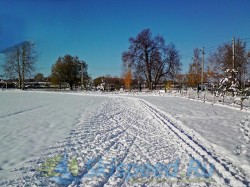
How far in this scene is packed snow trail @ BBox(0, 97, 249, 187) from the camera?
474 centimetres

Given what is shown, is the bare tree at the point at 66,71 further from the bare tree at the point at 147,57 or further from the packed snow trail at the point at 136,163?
the packed snow trail at the point at 136,163

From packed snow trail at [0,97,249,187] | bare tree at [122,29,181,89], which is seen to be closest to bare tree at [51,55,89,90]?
bare tree at [122,29,181,89]

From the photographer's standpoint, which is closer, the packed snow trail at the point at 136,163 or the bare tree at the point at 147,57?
the packed snow trail at the point at 136,163

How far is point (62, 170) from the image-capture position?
5.34 metres

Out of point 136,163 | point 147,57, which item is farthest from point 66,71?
point 136,163

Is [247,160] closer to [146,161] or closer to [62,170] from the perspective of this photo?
[146,161]

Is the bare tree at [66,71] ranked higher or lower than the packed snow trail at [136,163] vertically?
higher

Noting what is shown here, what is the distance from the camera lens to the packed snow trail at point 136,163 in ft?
15.6

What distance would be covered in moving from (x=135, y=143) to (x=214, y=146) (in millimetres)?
2038

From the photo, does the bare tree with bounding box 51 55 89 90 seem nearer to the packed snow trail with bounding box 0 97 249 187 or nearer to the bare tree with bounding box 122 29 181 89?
the bare tree with bounding box 122 29 181 89

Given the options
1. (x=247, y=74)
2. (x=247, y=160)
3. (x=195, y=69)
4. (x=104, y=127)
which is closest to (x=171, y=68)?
(x=195, y=69)

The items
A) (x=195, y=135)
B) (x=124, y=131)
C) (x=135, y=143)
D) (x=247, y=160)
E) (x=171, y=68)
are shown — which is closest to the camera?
(x=247, y=160)

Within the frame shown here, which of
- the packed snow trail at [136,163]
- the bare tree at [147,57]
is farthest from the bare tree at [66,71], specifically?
the packed snow trail at [136,163]

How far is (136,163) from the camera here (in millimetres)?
5742
